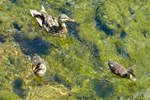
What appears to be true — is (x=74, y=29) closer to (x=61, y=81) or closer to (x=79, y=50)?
(x=79, y=50)

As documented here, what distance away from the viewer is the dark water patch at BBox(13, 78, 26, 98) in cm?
938

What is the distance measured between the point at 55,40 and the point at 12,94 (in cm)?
301

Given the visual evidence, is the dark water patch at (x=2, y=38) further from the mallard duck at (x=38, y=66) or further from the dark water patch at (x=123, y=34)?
the dark water patch at (x=123, y=34)

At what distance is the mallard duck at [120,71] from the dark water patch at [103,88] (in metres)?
0.56

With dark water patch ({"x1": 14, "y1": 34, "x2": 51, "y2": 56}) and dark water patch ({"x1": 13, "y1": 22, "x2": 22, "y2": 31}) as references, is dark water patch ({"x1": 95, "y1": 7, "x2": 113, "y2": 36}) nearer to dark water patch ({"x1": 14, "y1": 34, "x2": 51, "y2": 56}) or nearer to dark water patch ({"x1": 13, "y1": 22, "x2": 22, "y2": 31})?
dark water patch ({"x1": 14, "y1": 34, "x2": 51, "y2": 56})

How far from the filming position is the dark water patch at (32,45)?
10.5 m

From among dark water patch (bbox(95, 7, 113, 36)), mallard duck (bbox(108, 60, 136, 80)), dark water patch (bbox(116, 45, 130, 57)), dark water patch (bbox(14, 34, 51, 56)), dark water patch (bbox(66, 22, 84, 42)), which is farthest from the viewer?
dark water patch (bbox(95, 7, 113, 36))

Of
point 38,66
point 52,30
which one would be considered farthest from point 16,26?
point 38,66

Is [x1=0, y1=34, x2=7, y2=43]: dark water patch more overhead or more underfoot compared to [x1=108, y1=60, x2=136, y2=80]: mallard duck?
more overhead

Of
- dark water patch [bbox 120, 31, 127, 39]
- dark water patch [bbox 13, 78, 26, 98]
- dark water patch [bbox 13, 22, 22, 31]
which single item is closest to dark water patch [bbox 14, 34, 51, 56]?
dark water patch [bbox 13, 22, 22, 31]

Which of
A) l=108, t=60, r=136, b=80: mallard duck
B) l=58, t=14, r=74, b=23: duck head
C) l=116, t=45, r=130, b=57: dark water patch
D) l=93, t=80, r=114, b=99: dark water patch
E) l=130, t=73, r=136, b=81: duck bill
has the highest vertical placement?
l=58, t=14, r=74, b=23: duck head

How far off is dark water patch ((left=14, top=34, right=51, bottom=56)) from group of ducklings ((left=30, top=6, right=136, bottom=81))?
1.45 ft

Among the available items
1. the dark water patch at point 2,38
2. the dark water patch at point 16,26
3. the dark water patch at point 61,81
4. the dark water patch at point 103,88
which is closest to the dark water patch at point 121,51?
the dark water patch at point 103,88

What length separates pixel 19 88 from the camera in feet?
31.1
